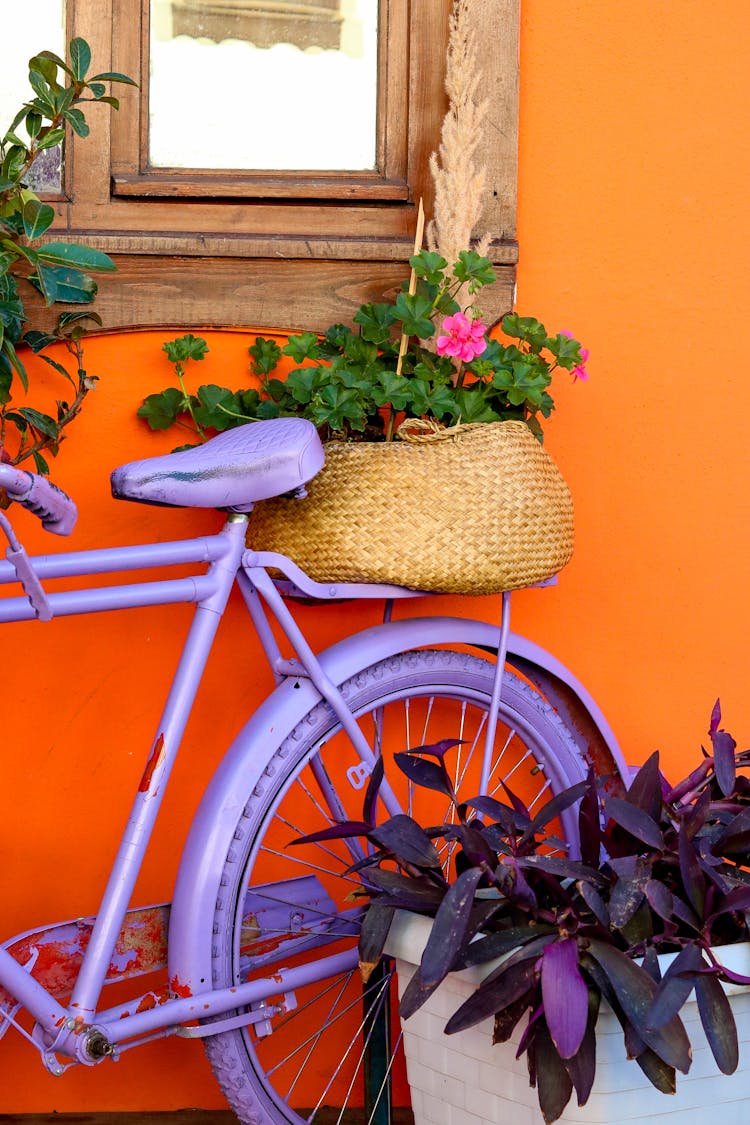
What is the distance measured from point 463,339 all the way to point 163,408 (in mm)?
499

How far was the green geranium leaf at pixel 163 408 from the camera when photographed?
1808 mm

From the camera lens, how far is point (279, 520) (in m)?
1.62

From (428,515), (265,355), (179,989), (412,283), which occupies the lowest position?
(179,989)

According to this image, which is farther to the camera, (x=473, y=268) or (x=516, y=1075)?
(x=473, y=268)

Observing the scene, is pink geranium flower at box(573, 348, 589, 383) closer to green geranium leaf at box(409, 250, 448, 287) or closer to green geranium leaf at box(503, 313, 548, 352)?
green geranium leaf at box(503, 313, 548, 352)

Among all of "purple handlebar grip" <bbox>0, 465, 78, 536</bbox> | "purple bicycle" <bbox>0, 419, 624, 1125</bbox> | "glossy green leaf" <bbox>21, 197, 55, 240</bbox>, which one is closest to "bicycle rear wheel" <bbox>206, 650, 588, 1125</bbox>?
"purple bicycle" <bbox>0, 419, 624, 1125</bbox>

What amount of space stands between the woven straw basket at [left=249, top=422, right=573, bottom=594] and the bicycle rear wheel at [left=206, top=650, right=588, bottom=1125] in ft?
0.64

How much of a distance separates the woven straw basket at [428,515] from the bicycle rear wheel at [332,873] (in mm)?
196

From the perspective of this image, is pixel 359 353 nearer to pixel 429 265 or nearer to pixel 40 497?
pixel 429 265

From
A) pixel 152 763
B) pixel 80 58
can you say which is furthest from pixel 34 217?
pixel 152 763

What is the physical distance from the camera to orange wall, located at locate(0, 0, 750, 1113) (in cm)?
195

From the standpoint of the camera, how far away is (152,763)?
1.48 m

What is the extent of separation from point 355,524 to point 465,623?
0.97 ft

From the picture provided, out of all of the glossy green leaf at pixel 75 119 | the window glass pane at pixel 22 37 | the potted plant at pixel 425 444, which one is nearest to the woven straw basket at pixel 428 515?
the potted plant at pixel 425 444
